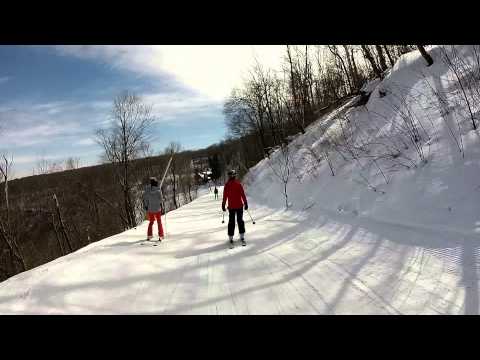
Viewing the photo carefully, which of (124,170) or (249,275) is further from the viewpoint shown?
(124,170)

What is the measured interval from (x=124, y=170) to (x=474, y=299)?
3133 cm

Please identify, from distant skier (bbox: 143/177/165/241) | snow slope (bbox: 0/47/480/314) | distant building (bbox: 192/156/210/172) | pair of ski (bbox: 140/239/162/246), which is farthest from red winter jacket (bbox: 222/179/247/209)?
Result: distant building (bbox: 192/156/210/172)

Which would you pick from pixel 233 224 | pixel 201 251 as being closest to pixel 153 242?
pixel 201 251

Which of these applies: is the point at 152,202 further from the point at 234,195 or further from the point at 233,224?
the point at 233,224

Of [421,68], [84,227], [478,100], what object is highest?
[421,68]

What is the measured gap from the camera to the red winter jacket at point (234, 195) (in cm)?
835

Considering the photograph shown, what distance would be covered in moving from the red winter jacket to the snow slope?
3.19 ft

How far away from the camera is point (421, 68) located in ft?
40.3

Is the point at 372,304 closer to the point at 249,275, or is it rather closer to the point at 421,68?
the point at 249,275

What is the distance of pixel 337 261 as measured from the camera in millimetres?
5328

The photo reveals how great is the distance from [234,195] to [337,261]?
3735 millimetres

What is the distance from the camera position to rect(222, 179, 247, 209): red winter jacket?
27.4ft

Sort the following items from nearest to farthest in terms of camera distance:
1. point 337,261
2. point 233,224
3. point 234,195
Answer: point 337,261
point 233,224
point 234,195
